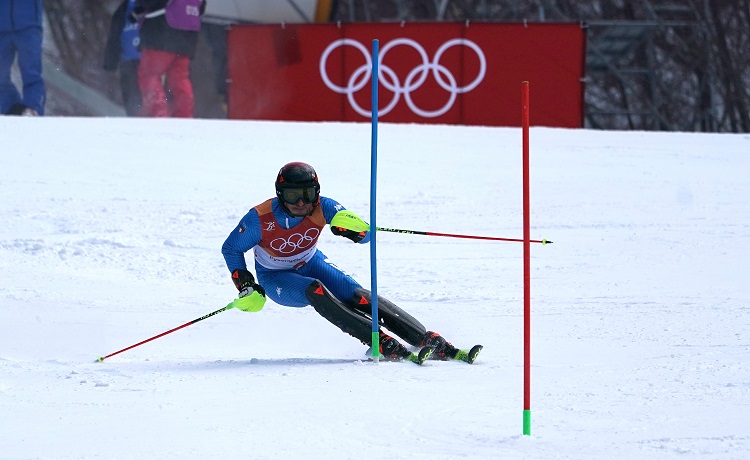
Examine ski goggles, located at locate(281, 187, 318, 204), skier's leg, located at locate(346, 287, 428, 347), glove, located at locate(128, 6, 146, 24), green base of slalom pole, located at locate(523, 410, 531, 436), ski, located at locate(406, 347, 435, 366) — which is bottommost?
green base of slalom pole, located at locate(523, 410, 531, 436)

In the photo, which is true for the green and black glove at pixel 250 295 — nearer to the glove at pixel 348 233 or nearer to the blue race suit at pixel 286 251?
the blue race suit at pixel 286 251

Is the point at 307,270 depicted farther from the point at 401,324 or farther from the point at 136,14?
the point at 136,14

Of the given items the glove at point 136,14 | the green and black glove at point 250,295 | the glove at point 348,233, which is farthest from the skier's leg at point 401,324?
the glove at point 136,14

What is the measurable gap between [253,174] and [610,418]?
774 centimetres

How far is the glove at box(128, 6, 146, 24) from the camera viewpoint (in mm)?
14555

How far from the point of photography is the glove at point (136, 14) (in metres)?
14.6

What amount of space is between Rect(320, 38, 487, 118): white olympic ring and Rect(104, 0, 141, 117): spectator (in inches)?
88.4

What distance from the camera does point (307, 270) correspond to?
24.2 ft

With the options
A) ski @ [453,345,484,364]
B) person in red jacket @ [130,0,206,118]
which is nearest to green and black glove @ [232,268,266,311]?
ski @ [453,345,484,364]

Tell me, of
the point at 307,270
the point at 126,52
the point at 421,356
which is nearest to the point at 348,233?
the point at 307,270

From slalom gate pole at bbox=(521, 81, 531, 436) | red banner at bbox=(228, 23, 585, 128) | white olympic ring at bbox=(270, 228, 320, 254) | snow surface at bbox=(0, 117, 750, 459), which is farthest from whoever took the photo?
red banner at bbox=(228, 23, 585, 128)

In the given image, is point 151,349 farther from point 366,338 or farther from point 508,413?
point 508,413

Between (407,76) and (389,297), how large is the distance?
6.69m

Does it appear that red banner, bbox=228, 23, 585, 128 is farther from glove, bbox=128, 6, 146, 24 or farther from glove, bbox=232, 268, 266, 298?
glove, bbox=232, 268, 266, 298
